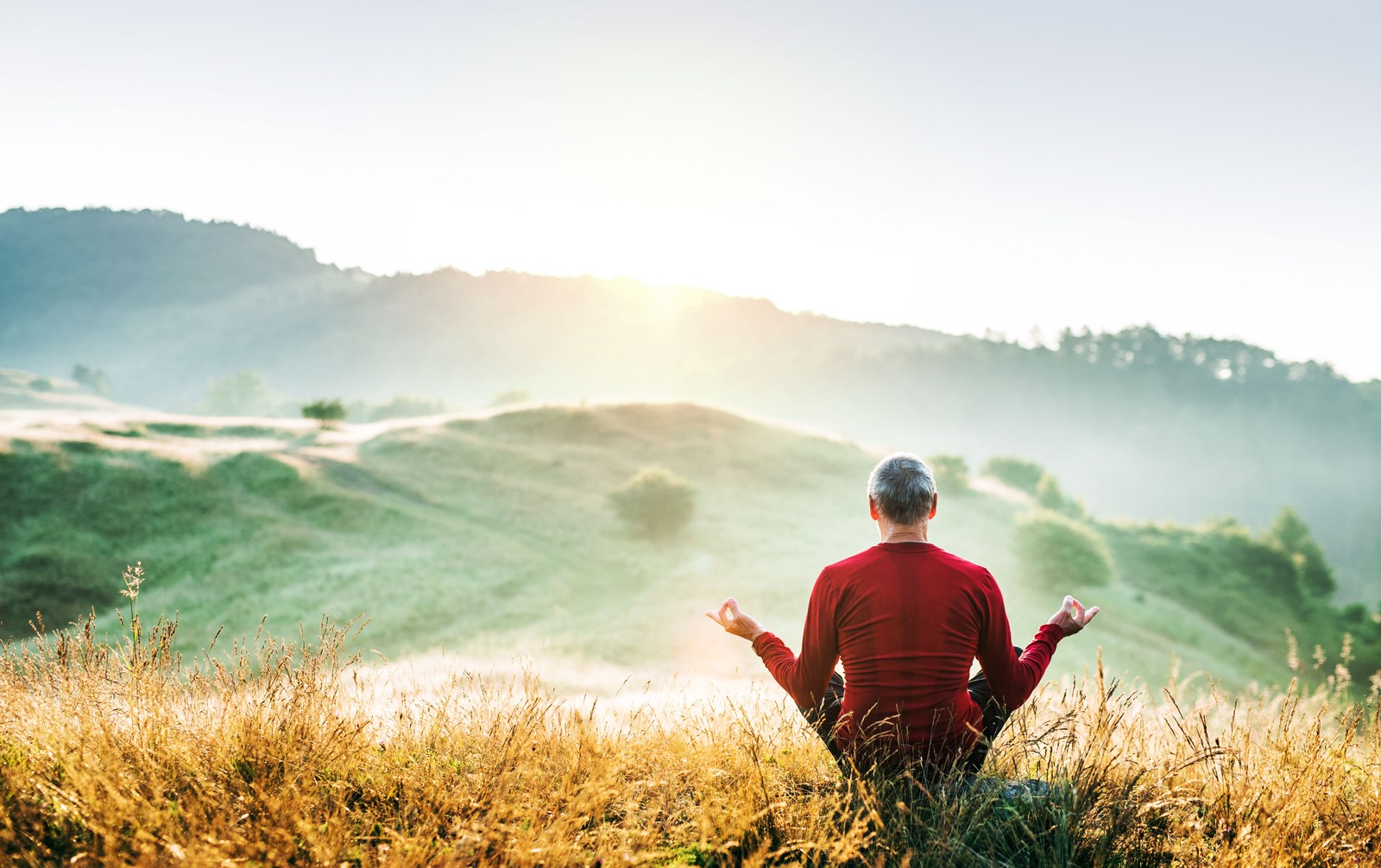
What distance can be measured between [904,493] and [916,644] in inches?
28.6

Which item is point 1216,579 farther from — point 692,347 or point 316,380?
point 316,380

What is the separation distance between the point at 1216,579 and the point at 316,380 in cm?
19038

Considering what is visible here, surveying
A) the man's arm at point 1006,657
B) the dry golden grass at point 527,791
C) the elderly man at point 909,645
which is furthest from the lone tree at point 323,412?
the man's arm at point 1006,657

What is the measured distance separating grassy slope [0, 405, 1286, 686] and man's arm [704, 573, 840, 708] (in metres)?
15.4

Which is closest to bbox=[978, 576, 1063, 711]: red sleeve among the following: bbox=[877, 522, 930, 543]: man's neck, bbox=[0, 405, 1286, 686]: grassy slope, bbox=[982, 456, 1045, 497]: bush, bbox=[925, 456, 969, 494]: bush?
bbox=[877, 522, 930, 543]: man's neck

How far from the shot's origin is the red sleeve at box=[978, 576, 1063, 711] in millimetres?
3111

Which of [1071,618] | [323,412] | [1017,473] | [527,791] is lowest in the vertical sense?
[1017,473]

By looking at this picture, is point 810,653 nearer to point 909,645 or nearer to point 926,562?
Answer: point 909,645

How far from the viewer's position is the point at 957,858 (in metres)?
2.73

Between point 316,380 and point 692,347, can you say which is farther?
point 316,380

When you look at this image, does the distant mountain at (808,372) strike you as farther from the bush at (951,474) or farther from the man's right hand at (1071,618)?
the man's right hand at (1071,618)

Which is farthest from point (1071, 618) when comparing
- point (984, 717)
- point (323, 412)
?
point (323, 412)

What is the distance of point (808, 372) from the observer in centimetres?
13075

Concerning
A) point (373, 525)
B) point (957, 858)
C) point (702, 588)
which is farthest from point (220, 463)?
point (957, 858)
